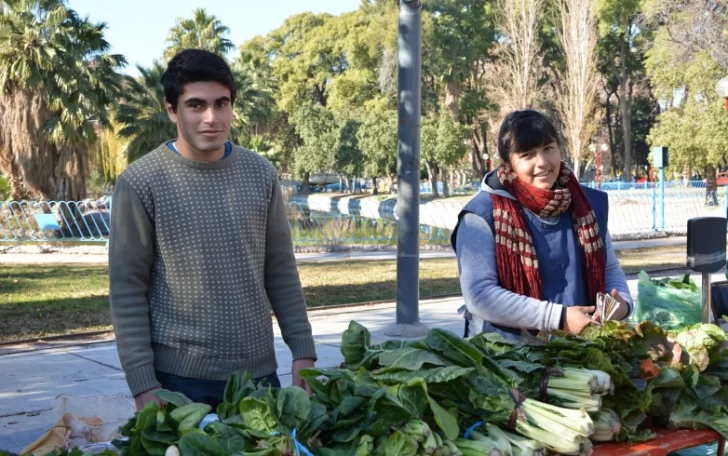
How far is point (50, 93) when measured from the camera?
95.7ft

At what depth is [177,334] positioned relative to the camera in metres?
2.94

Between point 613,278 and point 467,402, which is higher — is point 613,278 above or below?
above

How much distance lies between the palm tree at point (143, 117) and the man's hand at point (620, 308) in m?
31.4

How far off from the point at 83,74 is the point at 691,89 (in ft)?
75.5

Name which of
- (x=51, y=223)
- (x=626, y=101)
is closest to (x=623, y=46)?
(x=626, y=101)

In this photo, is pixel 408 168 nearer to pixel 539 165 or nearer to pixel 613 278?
pixel 613 278

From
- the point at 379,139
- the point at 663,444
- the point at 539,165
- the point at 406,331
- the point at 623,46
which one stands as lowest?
the point at 406,331

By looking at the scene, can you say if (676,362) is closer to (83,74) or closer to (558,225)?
(558,225)

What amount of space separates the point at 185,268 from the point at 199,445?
0.87m

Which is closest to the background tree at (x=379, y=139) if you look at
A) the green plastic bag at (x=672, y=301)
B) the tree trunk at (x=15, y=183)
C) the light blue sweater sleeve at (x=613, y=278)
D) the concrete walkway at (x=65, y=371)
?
the tree trunk at (x=15, y=183)

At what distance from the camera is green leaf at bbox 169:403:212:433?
2.30m

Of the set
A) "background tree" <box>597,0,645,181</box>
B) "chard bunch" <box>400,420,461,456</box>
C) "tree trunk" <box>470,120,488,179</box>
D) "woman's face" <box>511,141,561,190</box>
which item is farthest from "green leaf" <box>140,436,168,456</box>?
"tree trunk" <box>470,120,488,179</box>

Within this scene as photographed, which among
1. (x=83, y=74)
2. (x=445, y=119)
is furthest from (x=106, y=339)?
(x=445, y=119)

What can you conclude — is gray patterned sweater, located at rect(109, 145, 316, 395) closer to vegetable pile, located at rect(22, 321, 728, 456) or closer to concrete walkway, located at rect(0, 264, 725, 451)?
vegetable pile, located at rect(22, 321, 728, 456)
